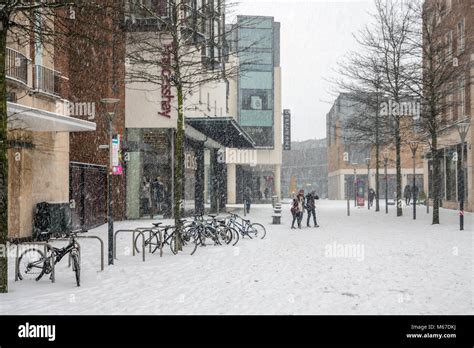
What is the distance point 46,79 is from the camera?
52.7 ft

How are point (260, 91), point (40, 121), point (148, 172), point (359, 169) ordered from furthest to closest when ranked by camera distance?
point (359, 169)
point (260, 91)
point (148, 172)
point (40, 121)

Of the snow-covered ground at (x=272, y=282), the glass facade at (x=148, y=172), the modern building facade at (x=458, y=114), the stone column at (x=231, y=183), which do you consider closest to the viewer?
the snow-covered ground at (x=272, y=282)

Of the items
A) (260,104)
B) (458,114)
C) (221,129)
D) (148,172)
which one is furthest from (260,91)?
(148,172)

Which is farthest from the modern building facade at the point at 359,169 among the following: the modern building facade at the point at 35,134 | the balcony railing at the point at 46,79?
the balcony railing at the point at 46,79

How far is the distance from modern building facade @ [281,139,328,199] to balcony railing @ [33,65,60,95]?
65.6 meters

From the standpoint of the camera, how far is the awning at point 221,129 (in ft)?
80.6

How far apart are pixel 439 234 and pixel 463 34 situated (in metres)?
15.4

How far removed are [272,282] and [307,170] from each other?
75.1 meters

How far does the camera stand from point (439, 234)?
656 inches

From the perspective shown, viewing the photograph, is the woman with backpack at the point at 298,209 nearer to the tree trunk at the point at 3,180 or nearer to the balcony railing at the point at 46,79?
the balcony railing at the point at 46,79

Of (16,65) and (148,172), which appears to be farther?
(148,172)

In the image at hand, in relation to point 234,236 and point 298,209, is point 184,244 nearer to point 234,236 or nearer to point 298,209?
point 234,236

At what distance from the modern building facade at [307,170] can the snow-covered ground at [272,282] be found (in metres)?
66.6

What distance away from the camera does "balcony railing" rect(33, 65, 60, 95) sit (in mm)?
15289
